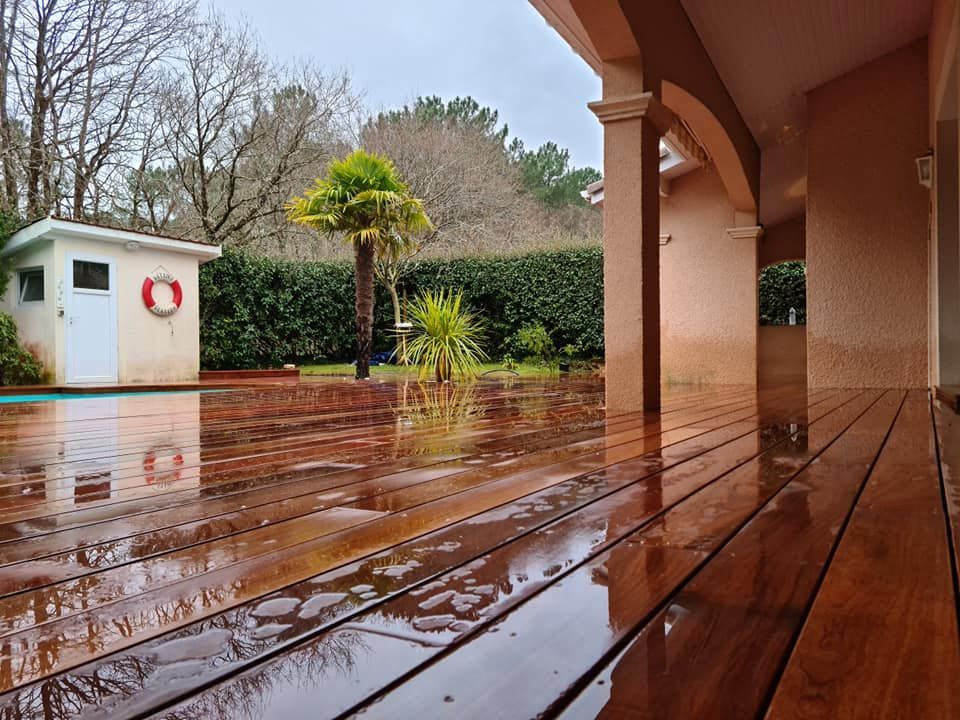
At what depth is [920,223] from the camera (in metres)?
6.29

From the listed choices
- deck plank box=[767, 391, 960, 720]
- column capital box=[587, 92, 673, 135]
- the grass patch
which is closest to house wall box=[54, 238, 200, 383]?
the grass patch

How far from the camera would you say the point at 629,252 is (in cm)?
403

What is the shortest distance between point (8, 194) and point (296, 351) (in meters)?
5.49

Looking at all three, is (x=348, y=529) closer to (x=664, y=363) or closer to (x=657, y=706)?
(x=657, y=706)

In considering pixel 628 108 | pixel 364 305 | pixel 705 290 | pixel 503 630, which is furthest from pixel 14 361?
pixel 503 630

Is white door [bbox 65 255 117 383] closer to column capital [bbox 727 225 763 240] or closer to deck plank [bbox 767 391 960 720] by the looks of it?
column capital [bbox 727 225 763 240]

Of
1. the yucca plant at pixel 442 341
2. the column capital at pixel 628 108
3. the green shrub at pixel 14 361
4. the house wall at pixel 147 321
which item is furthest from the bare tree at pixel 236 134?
the column capital at pixel 628 108

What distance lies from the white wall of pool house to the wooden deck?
325 inches

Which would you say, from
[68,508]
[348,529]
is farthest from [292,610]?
[68,508]

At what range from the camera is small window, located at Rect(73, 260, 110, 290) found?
9.40 m

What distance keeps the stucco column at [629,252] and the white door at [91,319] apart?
320 inches

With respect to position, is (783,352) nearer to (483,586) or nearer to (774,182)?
(774,182)

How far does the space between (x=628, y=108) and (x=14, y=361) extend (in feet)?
28.9

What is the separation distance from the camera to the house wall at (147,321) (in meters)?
9.40
